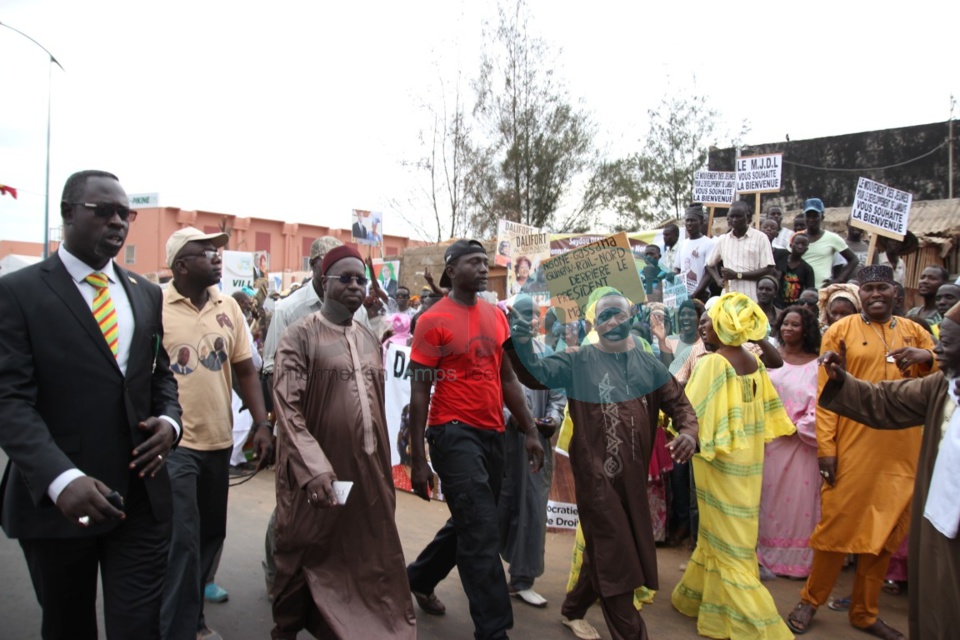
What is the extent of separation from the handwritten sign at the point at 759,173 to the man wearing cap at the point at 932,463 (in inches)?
242

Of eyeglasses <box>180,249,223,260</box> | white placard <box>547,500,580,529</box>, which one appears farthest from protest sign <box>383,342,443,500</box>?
eyeglasses <box>180,249,223,260</box>

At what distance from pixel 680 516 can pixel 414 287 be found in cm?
1127

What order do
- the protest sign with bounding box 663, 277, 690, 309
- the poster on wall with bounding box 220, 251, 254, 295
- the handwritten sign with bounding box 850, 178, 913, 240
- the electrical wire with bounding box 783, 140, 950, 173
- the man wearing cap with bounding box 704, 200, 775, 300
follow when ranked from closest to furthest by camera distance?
1. the protest sign with bounding box 663, 277, 690, 309
2. the handwritten sign with bounding box 850, 178, 913, 240
3. the man wearing cap with bounding box 704, 200, 775, 300
4. the poster on wall with bounding box 220, 251, 254, 295
5. the electrical wire with bounding box 783, 140, 950, 173

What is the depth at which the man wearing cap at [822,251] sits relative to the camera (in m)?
8.27

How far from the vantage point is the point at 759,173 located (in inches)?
366

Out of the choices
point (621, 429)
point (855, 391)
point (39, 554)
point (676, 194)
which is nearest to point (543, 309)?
point (621, 429)

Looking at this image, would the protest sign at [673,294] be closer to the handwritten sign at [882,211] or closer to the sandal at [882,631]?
the sandal at [882,631]

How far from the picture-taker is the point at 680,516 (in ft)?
20.6

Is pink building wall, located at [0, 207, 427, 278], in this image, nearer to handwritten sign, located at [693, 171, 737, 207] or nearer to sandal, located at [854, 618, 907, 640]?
handwritten sign, located at [693, 171, 737, 207]

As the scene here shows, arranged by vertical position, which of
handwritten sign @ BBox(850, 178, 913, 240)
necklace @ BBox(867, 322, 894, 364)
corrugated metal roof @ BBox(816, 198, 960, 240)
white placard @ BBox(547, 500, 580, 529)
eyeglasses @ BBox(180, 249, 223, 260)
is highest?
corrugated metal roof @ BBox(816, 198, 960, 240)

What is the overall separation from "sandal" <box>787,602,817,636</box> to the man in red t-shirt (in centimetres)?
188

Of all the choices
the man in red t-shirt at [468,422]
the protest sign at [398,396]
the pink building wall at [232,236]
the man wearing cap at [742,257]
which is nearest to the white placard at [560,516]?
the man in red t-shirt at [468,422]

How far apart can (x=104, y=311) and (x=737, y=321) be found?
3.46m

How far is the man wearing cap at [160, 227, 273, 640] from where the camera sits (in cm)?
378
